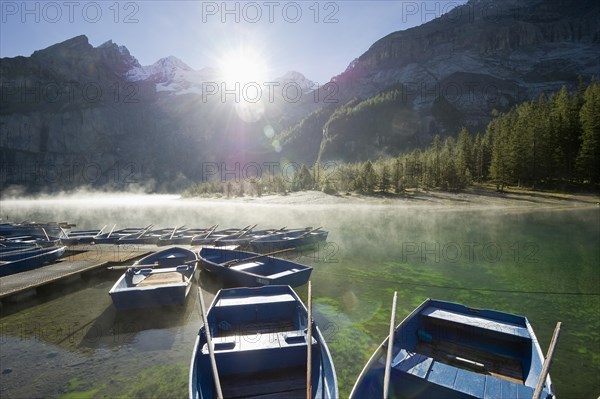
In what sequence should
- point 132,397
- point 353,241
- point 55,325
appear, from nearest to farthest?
point 132,397 → point 55,325 → point 353,241

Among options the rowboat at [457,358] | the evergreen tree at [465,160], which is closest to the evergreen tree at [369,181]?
the evergreen tree at [465,160]

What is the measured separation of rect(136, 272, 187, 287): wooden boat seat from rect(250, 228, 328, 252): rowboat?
8.82m

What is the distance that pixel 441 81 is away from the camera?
180 metres

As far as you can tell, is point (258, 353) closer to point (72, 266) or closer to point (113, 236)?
point (72, 266)

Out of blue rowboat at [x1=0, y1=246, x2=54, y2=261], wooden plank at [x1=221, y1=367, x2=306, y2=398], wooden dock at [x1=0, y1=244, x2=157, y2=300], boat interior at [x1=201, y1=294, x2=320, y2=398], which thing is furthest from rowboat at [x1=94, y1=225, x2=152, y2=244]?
wooden plank at [x1=221, y1=367, x2=306, y2=398]

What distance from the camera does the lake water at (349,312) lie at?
31.0ft

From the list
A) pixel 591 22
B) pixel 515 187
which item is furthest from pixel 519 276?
pixel 591 22

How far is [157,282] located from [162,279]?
0.61 meters

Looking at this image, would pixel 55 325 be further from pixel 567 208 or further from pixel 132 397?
pixel 567 208

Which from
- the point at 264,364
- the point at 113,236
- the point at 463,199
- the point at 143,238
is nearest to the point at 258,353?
the point at 264,364

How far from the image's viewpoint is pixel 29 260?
63.9 ft

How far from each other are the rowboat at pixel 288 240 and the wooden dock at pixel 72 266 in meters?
8.40

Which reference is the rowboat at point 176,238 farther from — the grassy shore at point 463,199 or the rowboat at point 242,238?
the grassy shore at point 463,199

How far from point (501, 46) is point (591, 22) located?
5003cm
